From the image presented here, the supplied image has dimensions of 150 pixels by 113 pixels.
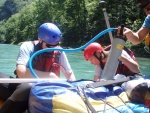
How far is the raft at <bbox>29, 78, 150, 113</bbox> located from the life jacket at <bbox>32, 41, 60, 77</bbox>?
128 centimetres

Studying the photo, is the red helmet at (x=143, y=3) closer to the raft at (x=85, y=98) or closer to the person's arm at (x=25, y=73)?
the raft at (x=85, y=98)

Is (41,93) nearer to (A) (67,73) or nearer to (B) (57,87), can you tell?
(B) (57,87)

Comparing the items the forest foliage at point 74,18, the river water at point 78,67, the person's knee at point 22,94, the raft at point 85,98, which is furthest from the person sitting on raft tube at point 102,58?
the forest foliage at point 74,18

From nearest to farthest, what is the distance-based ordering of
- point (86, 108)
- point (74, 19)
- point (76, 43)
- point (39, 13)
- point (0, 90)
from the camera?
point (86, 108) → point (0, 90) → point (76, 43) → point (74, 19) → point (39, 13)

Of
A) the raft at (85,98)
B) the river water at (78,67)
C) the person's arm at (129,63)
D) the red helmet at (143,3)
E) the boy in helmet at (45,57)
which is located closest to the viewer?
the raft at (85,98)

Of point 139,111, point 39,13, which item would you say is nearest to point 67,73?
point 139,111

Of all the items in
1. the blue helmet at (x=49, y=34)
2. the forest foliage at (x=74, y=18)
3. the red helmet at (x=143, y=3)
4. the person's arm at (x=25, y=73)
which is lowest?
the forest foliage at (x=74, y=18)

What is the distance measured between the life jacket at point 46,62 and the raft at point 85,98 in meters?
1.28

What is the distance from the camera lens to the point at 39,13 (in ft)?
180

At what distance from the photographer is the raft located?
170cm

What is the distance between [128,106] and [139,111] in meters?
0.07

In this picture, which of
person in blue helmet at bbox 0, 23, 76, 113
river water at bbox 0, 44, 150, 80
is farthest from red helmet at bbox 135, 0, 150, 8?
river water at bbox 0, 44, 150, 80

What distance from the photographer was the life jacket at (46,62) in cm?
316

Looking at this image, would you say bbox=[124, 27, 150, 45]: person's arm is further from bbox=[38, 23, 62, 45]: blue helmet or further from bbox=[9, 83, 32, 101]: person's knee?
bbox=[38, 23, 62, 45]: blue helmet
